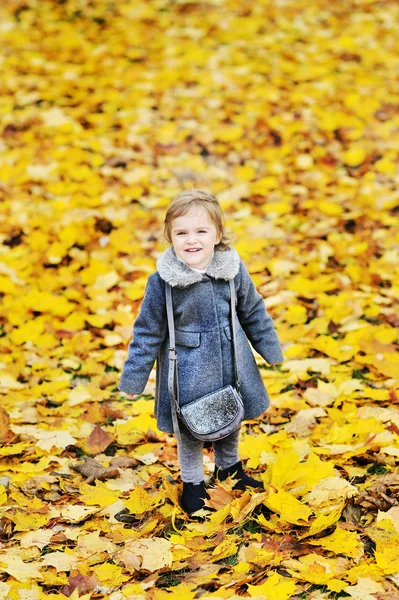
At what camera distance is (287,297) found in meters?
4.22

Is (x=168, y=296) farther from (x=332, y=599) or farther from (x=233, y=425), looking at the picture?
(x=332, y=599)

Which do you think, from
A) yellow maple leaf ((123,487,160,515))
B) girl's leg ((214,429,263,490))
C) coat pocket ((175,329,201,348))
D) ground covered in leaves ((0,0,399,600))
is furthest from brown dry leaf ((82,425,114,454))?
coat pocket ((175,329,201,348))

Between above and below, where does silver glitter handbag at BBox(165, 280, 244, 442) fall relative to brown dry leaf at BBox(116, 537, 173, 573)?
above

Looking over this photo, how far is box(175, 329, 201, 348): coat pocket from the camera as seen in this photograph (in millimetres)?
2500

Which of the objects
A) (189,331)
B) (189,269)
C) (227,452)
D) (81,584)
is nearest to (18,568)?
(81,584)

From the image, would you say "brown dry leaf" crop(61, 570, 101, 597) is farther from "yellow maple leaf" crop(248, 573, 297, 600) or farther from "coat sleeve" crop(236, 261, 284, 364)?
"coat sleeve" crop(236, 261, 284, 364)

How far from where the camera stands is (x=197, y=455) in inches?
105

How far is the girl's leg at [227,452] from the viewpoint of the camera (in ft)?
8.91

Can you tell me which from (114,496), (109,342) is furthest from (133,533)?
(109,342)

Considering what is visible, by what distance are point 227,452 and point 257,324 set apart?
20.9 inches

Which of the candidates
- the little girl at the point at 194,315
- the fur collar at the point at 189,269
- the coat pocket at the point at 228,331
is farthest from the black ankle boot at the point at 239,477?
the fur collar at the point at 189,269

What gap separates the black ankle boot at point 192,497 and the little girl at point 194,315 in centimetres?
14

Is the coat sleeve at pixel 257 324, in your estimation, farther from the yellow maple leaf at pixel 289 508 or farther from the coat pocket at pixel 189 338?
the yellow maple leaf at pixel 289 508

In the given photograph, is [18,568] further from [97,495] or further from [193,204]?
[193,204]
